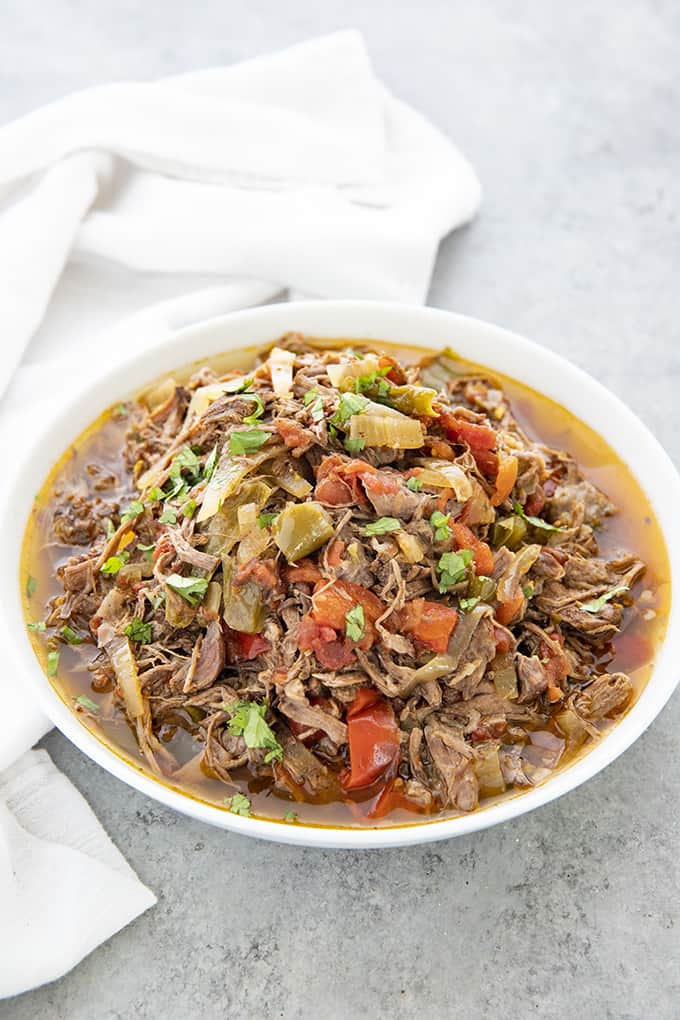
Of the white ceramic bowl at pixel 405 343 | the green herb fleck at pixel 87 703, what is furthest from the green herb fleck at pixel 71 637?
the green herb fleck at pixel 87 703

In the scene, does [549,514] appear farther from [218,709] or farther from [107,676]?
[107,676]

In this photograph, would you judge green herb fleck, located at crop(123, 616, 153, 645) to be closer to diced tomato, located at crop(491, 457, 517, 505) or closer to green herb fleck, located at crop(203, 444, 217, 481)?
green herb fleck, located at crop(203, 444, 217, 481)

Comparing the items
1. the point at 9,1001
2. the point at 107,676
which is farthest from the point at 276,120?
the point at 9,1001

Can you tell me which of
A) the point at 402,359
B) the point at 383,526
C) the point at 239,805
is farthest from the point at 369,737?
the point at 402,359

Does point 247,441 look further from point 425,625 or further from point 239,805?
point 239,805

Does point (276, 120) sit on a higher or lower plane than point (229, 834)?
higher

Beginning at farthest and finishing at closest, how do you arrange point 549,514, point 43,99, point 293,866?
1. point 43,99
2. point 549,514
3. point 293,866
